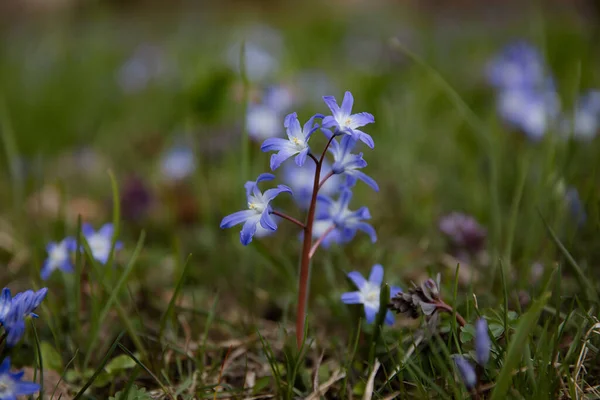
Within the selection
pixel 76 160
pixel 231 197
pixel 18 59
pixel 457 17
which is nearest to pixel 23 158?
pixel 76 160

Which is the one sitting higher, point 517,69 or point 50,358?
point 517,69

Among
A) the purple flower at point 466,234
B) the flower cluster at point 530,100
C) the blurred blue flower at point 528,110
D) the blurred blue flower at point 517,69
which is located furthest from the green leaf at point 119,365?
the blurred blue flower at point 517,69

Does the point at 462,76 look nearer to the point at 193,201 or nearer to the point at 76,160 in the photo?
the point at 193,201

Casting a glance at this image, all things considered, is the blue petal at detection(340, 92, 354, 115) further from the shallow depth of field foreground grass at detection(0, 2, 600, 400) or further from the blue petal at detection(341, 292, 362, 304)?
the blue petal at detection(341, 292, 362, 304)

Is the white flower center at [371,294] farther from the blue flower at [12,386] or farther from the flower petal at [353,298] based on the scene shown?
the blue flower at [12,386]

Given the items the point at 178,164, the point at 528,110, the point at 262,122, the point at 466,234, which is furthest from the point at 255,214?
the point at 528,110

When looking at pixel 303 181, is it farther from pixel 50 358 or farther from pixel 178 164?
pixel 50 358

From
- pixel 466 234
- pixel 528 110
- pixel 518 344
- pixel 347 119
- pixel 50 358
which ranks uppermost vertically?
pixel 347 119
